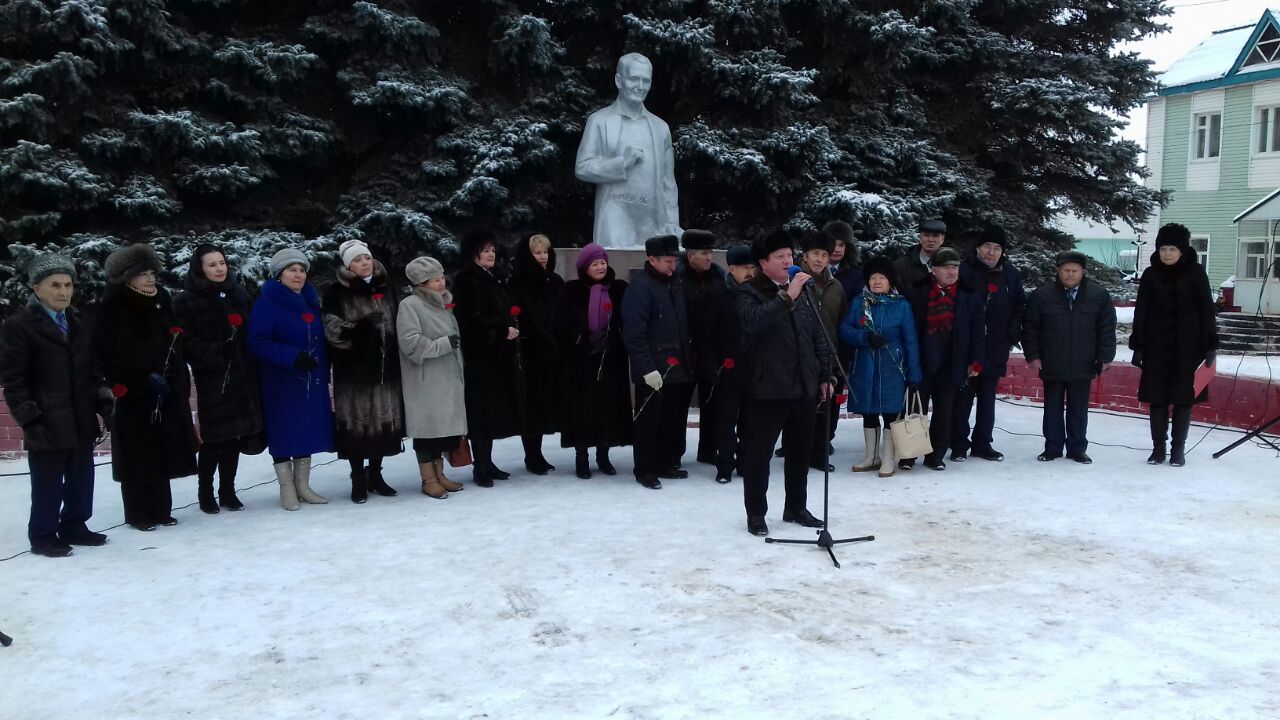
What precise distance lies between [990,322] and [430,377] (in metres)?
4.20

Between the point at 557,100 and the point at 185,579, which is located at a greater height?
the point at 557,100

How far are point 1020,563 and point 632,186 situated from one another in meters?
5.56

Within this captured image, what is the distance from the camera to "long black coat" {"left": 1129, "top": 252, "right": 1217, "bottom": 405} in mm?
7465

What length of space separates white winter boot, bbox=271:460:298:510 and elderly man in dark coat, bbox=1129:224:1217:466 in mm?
6046

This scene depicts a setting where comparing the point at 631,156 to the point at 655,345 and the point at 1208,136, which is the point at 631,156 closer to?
the point at 655,345

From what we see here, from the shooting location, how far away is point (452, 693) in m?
3.54

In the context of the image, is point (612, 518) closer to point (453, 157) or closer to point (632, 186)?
point (632, 186)

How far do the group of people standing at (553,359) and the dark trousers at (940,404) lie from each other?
0.09 ft

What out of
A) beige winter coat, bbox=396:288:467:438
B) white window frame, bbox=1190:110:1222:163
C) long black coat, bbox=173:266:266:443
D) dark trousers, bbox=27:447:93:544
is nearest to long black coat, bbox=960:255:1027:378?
beige winter coat, bbox=396:288:467:438

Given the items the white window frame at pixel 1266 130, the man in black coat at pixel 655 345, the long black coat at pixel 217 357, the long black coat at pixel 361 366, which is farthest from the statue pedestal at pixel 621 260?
the white window frame at pixel 1266 130

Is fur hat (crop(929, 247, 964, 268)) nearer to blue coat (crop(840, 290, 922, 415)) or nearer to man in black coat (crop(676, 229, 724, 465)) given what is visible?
blue coat (crop(840, 290, 922, 415))

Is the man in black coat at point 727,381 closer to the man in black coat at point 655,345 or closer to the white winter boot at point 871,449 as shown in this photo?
the man in black coat at point 655,345

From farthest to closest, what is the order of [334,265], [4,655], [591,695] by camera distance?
[334,265] < [4,655] < [591,695]

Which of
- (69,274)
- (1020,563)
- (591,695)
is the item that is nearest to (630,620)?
(591,695)
